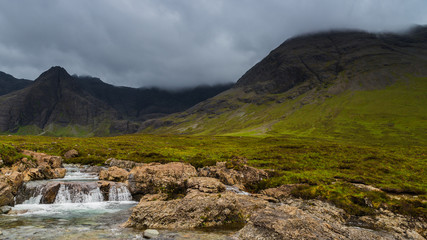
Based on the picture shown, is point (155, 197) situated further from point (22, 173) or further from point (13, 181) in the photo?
point (22, 173)

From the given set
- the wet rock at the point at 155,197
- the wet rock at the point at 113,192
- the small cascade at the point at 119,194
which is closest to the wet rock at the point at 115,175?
the wet rock at the point at 113,192

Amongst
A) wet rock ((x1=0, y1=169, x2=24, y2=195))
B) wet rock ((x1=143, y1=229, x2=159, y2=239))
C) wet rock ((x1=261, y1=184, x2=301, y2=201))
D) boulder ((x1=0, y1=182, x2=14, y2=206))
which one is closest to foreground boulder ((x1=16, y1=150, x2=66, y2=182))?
wet rock ((x1=0, y1=169, x2=24, y2=195))

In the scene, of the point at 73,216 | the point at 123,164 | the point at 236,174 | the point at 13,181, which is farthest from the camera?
the point at 123,164

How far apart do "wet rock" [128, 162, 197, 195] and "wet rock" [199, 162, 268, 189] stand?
227 inches

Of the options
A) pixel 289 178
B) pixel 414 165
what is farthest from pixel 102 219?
pixel 414 165

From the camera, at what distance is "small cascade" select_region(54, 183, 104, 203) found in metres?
28.9

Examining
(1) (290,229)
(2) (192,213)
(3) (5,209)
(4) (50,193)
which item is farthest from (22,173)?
(1) (290,229)

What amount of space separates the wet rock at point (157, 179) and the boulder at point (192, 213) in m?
8.76

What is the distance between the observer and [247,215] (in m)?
20.3

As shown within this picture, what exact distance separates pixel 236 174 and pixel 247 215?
55.4 ft

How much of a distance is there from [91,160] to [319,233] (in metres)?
57.5

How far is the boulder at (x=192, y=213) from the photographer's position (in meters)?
18.8

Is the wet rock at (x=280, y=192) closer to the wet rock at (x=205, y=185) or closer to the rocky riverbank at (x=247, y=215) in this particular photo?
the rocky riverbank at (x=247, y=215)

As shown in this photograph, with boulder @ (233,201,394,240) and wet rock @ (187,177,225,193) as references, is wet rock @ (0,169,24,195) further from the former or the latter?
boulder @ (233,201,394,240)
